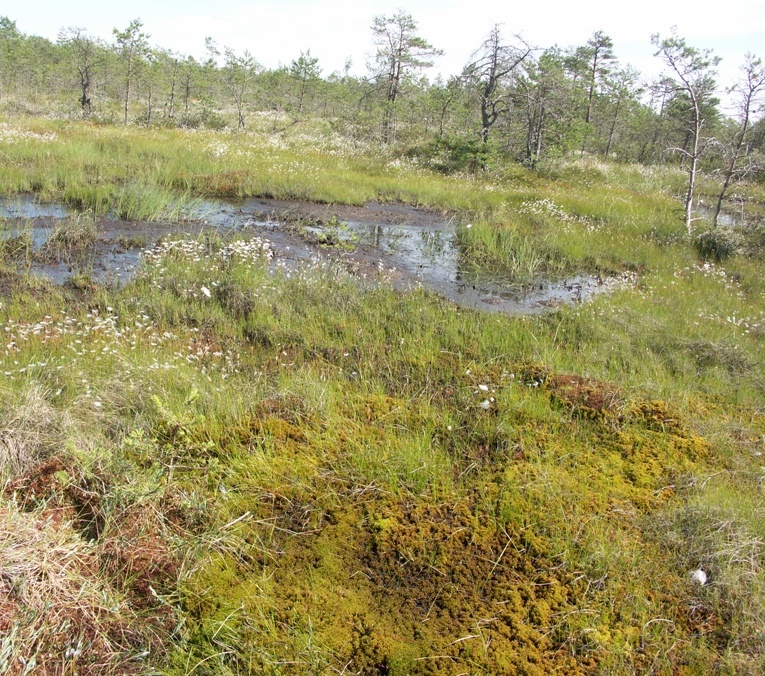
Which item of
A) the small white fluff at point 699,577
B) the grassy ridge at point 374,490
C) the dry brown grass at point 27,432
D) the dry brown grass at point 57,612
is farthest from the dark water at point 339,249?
the dry brown grass at point 57,612

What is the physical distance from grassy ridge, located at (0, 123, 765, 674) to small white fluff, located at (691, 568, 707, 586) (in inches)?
1.7

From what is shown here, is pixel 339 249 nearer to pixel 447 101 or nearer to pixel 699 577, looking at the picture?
pixel 699 577

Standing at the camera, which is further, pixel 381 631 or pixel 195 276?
pixel 195 276

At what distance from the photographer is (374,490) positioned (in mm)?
3924

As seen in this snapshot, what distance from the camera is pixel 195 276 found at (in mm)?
8172

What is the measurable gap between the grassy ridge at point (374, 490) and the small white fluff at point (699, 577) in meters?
0.04

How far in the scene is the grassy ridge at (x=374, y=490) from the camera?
9.24ft

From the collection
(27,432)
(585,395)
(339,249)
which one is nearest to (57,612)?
(27,432)

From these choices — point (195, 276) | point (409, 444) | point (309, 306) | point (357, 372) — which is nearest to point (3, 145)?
point (195, 276)

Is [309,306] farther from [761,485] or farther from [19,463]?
[761,485]

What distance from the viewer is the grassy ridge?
282 cm

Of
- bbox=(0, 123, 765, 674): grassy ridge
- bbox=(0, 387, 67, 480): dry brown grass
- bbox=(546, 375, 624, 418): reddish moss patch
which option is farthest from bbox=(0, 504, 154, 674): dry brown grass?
bbox=(546, 375, 624, 418): reddish moss patch

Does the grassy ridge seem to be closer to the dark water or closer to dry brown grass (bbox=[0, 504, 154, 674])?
dry brown grass (bbox=[0, 504, 154, 674])

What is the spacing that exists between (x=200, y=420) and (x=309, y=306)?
3.45 m
